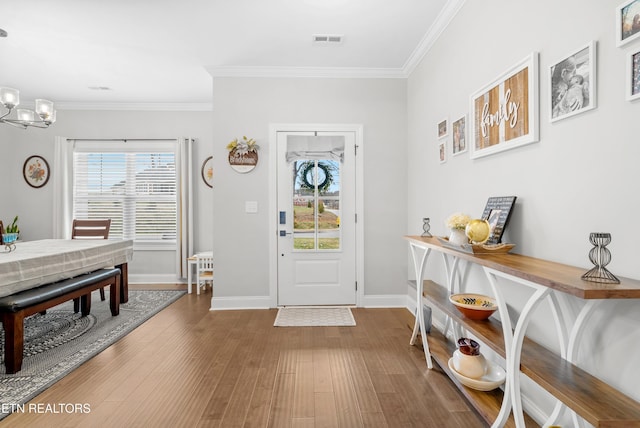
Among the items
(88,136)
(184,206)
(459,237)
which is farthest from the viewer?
(88,136)

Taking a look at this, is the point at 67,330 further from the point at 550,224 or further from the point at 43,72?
the point at 550,224

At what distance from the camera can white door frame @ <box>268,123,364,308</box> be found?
12.5 ft

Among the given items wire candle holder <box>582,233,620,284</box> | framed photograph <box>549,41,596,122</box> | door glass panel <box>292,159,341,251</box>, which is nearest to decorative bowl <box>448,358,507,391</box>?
wire candle holder <box>582,233,620,284</box>

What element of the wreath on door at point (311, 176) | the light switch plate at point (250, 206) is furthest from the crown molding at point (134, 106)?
the wreath on door at point (311, 176)

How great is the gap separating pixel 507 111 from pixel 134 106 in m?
5.23

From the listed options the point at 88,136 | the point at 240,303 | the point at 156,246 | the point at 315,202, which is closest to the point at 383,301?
the point at 315,202

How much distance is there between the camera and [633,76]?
116 cm

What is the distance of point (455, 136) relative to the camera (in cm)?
261

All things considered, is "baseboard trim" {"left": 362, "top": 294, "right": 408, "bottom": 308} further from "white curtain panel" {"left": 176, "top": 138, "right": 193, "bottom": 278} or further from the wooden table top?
"white curtain panel" {"left": 176, "top": 138, "right": 193, "bottom": 278}

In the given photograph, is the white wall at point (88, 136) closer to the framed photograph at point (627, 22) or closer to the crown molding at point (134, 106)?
the crown molding at point (134, 106)

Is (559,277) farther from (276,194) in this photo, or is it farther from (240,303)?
(240,303)

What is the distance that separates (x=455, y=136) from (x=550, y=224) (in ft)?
4.07

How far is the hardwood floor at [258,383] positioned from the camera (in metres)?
1.82

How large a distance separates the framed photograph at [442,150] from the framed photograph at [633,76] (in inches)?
64.7
